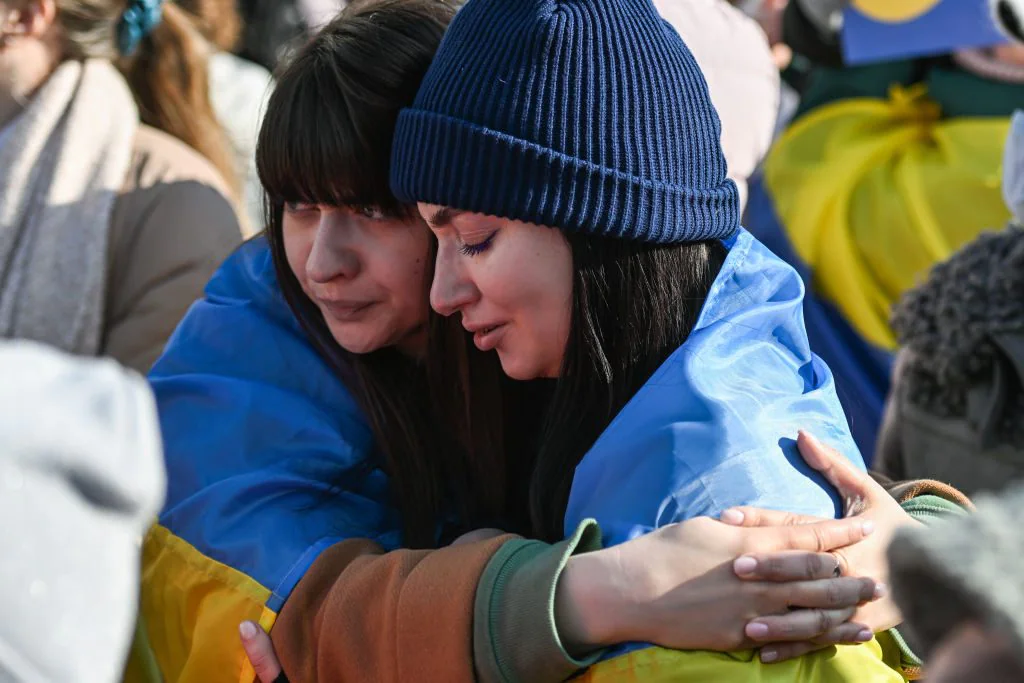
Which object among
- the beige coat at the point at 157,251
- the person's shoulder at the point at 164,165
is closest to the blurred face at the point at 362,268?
the beige coat at the point at 157,251

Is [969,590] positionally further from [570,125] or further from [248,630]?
[248,630]

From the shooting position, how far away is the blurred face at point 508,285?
1770 millimetres

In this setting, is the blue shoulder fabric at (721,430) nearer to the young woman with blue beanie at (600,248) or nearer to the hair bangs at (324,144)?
the young woman with blue beanie at (600,248)

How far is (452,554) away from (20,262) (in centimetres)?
162

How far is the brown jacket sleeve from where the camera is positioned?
5.06ft

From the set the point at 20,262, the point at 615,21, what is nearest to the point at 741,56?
the point at 615,21

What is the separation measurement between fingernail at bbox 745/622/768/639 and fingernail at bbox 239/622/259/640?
72 cm

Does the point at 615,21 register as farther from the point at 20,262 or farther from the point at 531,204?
the point at 20,262

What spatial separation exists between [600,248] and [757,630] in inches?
22.0

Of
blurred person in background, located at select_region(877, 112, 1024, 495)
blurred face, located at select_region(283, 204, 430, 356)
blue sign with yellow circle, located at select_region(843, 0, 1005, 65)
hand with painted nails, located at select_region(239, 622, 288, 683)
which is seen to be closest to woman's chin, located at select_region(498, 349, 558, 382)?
blurred face, located at select_region(283, 204, 430, 356)

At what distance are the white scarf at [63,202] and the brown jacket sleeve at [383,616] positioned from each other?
120 centimetres

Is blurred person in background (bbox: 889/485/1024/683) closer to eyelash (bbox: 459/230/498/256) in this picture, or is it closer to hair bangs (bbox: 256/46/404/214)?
eyelash (bbox: 459/230/498/256)

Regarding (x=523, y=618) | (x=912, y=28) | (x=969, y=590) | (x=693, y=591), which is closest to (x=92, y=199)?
(x=523, y=618)

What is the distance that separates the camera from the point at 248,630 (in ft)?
6.00
